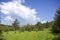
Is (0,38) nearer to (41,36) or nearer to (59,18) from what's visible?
(41,36)

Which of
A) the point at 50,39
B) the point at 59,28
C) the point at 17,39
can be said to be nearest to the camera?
the point at 50,39

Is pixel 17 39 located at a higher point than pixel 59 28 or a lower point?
lower

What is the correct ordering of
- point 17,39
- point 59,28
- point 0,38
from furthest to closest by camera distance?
point 59,28 → point 17,39 → point 0,38

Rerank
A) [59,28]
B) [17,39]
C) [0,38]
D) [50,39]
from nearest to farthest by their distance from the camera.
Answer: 1. [0,38]
2. [50,39]
3. [17,39]
4. [59,28]

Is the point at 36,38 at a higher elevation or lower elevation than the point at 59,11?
lower

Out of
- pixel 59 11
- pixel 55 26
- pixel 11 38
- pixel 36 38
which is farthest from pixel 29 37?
pixel 59 11

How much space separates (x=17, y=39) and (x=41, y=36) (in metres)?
8.41

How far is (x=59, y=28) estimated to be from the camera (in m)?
52.6

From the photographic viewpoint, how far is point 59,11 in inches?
2143

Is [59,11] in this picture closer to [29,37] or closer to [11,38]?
[29,37]

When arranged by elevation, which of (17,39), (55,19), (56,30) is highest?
(55,19)

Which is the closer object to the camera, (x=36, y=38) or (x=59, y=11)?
(x=36, y=38)

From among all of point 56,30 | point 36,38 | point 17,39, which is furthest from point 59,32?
point 17,39

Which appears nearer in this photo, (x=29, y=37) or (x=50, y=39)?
(x=50, y=39)
